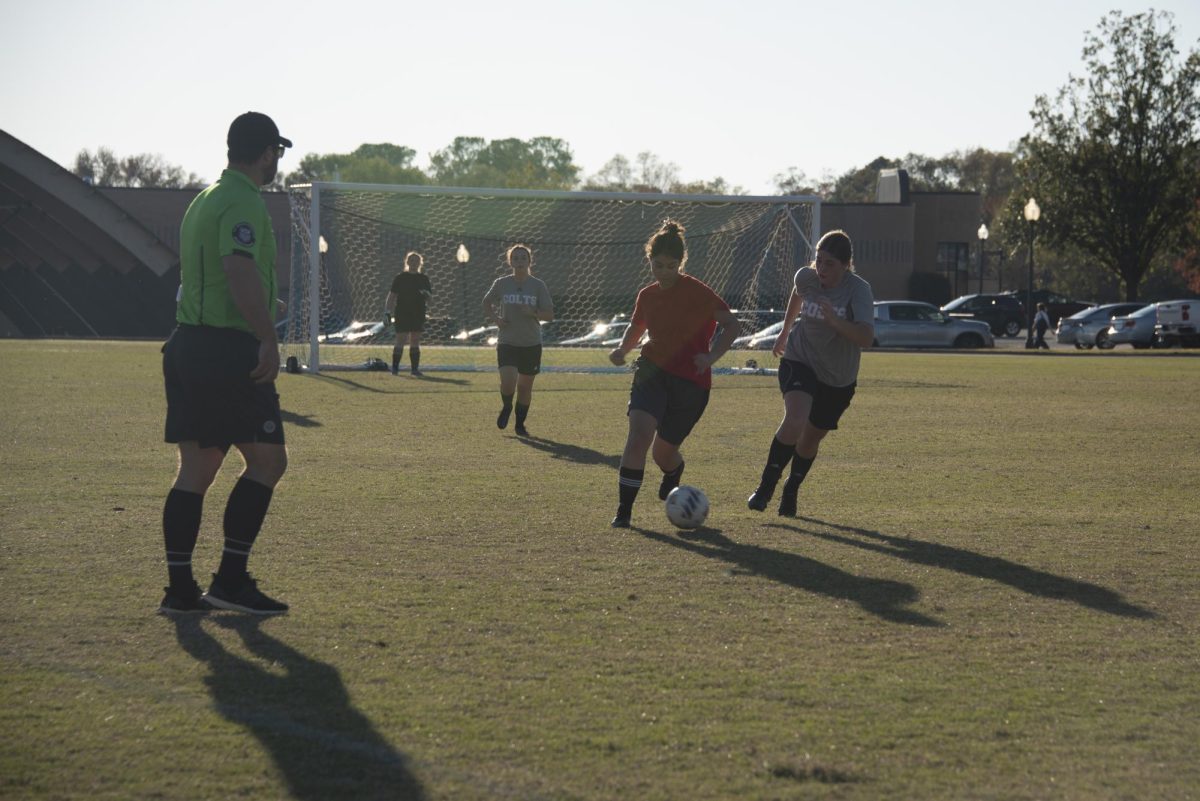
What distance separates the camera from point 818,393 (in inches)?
364

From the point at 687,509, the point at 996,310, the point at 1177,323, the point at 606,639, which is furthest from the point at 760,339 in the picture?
the point at 606,639

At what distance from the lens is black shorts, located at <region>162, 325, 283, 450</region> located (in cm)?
585

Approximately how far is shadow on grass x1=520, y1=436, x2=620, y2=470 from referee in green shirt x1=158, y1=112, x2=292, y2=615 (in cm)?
574

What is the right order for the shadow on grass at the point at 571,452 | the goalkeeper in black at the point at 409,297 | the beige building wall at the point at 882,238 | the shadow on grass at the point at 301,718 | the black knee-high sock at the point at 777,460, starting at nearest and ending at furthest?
the shadow on grass at the point at 301,718, the black knee-high sock at the point at 777,460, the shadow on grass at the point at 571,452, the goalkeeper in black at the point at 409,297, the beige building wall at the point at 882,238

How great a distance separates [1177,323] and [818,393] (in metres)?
39.9

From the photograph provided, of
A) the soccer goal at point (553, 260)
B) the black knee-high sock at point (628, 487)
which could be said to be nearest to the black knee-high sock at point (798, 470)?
the black knee-high sock at point (628, 487)

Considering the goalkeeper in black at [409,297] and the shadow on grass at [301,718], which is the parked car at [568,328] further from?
the shadow on grass at [301,718]

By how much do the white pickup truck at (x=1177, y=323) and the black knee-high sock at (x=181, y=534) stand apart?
4396 centimetres

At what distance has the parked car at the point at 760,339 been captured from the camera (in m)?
33.9

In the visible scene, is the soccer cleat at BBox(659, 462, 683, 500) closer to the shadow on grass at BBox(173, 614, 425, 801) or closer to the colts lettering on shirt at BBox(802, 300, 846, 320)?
the colts lettering on shirt at BBox(802, 300, 846, 320)

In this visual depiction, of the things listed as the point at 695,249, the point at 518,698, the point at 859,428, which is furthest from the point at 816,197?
the point at 518,698

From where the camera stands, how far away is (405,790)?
3.86m

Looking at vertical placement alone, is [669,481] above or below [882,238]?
below

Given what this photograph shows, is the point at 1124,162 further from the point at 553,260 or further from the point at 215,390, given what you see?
the point at 215,390
